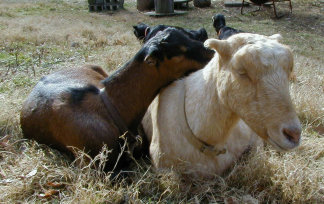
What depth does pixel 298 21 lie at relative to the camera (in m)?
11.8

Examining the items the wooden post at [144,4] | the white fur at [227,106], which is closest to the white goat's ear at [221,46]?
the white fur at [227,106]

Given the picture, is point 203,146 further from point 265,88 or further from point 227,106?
point 265,88

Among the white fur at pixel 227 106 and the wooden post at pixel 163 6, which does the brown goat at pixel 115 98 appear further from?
the wooden post at pixel 163 6

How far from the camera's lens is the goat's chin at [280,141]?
2.34 metres

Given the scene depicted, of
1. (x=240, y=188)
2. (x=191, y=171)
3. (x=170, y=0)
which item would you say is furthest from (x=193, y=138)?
(x=170, y=0)

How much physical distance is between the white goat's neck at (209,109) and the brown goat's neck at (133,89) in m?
0.45

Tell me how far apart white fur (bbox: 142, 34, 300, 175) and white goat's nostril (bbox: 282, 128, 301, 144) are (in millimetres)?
27

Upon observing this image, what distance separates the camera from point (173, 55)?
334cm

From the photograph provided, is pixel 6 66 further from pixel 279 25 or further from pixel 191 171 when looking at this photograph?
pixel 279 25

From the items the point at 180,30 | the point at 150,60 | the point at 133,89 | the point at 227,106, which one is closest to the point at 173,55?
the point at 150,60

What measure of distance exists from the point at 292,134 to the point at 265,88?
13.8 inches

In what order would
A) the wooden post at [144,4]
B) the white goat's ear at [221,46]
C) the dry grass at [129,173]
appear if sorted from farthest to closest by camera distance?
the wooden post at [144,4]
the dry grass at [129,173]
the white goat's ear at [221,46]

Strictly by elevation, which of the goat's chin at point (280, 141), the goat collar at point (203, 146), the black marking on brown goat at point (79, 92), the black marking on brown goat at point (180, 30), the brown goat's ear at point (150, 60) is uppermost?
the brown goat's ear at point (150, 60)

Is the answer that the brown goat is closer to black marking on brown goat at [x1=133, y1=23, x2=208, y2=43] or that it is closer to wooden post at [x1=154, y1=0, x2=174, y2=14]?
black marking on brown goat at [x1=133, y1=23, x2=208, y2=43]
